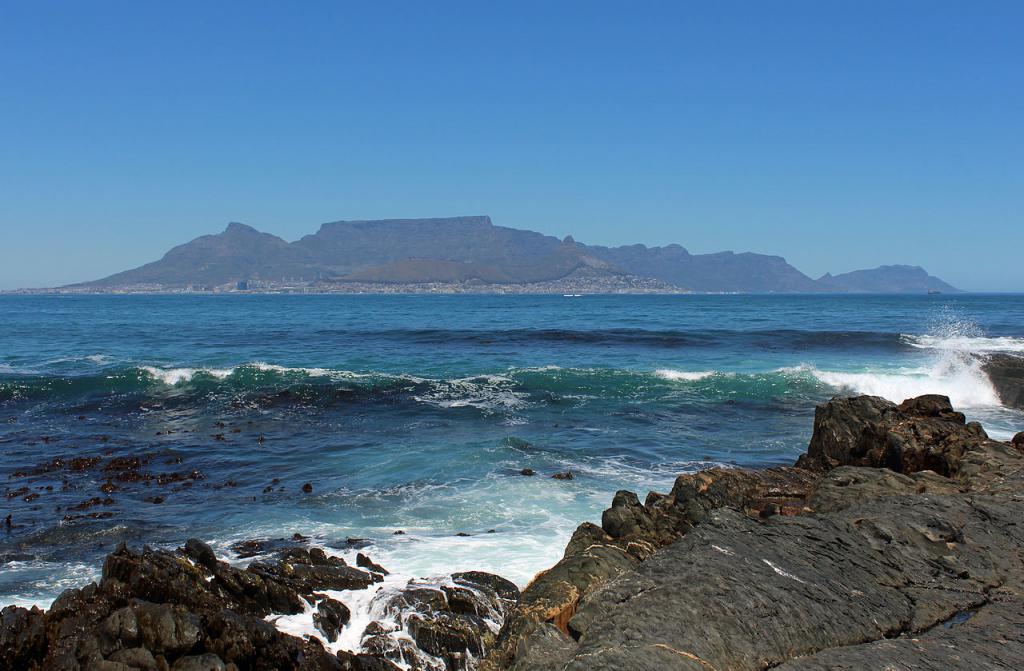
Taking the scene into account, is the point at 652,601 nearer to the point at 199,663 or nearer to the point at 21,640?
the point at 199,663

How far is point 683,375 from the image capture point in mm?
36062

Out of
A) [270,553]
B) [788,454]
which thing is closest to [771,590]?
[270,553]

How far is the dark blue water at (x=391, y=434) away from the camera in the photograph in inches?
559

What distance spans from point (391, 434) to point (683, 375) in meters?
17.9

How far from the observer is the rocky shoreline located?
670 centimetres

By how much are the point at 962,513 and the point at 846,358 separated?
128ft

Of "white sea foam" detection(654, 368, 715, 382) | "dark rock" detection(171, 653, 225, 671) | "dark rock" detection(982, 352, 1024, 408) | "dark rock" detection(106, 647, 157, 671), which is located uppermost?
"dark rock" detection(982, 352, 1024, 408)

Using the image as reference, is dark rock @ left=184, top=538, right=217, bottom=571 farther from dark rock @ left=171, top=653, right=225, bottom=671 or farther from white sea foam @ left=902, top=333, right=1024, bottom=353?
white sea foam @ left=902, top=333, right=1024, bottom=353

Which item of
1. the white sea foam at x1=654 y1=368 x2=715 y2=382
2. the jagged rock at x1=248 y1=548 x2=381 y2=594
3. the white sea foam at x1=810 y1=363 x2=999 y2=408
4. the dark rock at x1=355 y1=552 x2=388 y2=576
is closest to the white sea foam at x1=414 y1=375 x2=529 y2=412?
the white sea foam at x1=654 y1=368 x2=715 y2=382

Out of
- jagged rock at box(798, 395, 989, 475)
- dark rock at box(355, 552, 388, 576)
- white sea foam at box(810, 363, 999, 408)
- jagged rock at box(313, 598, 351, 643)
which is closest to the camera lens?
jagged rock at box(313, 598, 351, 643)

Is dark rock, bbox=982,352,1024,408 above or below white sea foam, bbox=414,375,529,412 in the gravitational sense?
above

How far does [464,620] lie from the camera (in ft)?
32.4

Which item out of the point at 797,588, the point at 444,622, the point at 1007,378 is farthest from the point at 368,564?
the point at 1007,378

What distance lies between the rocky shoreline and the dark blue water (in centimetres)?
227
